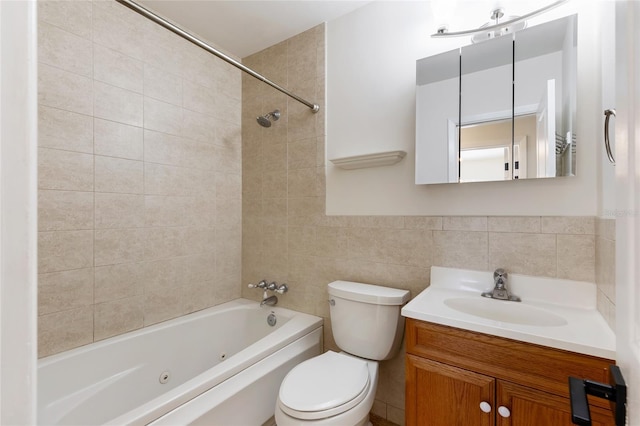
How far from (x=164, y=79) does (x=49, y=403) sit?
1852 mm

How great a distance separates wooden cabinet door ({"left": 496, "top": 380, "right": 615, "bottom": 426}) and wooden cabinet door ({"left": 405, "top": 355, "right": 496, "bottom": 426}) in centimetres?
4

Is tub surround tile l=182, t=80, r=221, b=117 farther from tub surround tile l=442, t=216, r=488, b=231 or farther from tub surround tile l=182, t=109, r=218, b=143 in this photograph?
tub surround tile l=442, t=216, r=488, b=231

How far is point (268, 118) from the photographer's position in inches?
83.0

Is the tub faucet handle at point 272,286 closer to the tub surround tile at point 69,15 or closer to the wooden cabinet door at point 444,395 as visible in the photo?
the wooden cabinet door at point 444,395

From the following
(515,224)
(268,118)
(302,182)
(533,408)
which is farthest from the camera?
(268,118)

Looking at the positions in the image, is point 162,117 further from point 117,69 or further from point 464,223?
point 464,223

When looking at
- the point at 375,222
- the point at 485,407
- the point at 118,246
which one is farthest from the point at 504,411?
the point at 118,246

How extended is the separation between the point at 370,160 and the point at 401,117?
304mm

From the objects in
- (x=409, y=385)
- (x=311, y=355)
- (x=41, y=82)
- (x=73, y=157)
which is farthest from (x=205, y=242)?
(x=409, y=385)

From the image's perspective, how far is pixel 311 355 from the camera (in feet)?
5.90

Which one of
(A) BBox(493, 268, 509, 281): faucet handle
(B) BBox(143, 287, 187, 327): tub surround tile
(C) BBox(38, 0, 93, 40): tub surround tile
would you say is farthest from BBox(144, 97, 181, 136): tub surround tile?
(A) BBox(493, 268, 509, 281): faucet handle

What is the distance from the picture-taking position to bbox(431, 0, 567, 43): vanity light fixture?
4.10 ft

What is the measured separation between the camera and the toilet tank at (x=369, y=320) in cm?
147

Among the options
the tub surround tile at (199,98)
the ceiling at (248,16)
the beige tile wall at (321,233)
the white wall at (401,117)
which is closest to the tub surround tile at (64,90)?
the tub surround tile at (199,98)
